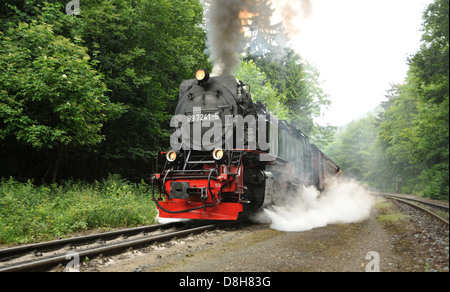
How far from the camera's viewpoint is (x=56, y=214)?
8094 millimetres

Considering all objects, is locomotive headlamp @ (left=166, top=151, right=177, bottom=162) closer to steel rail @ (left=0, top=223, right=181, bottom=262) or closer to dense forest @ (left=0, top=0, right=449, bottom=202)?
dense forest @ (left=0, top=0, right=449, bottom=202)

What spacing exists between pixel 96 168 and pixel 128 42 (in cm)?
618

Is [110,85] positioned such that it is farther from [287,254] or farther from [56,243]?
[287,254]

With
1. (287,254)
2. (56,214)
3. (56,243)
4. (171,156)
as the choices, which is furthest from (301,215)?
(56,243)

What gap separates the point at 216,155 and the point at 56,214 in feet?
14.6

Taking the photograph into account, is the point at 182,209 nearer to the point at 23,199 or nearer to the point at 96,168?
the point at 23,199

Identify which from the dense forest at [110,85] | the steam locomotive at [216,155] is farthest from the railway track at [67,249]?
the dense forest at [110,85]

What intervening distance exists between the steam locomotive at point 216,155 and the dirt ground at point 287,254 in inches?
39.4

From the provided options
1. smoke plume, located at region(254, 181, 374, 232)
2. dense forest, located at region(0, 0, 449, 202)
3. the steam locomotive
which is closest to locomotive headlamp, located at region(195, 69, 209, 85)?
the steam locomotive

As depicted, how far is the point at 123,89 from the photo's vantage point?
550 inches

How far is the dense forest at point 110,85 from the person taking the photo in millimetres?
3875

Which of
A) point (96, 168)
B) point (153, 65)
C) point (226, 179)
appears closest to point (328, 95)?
point (153, 65)
